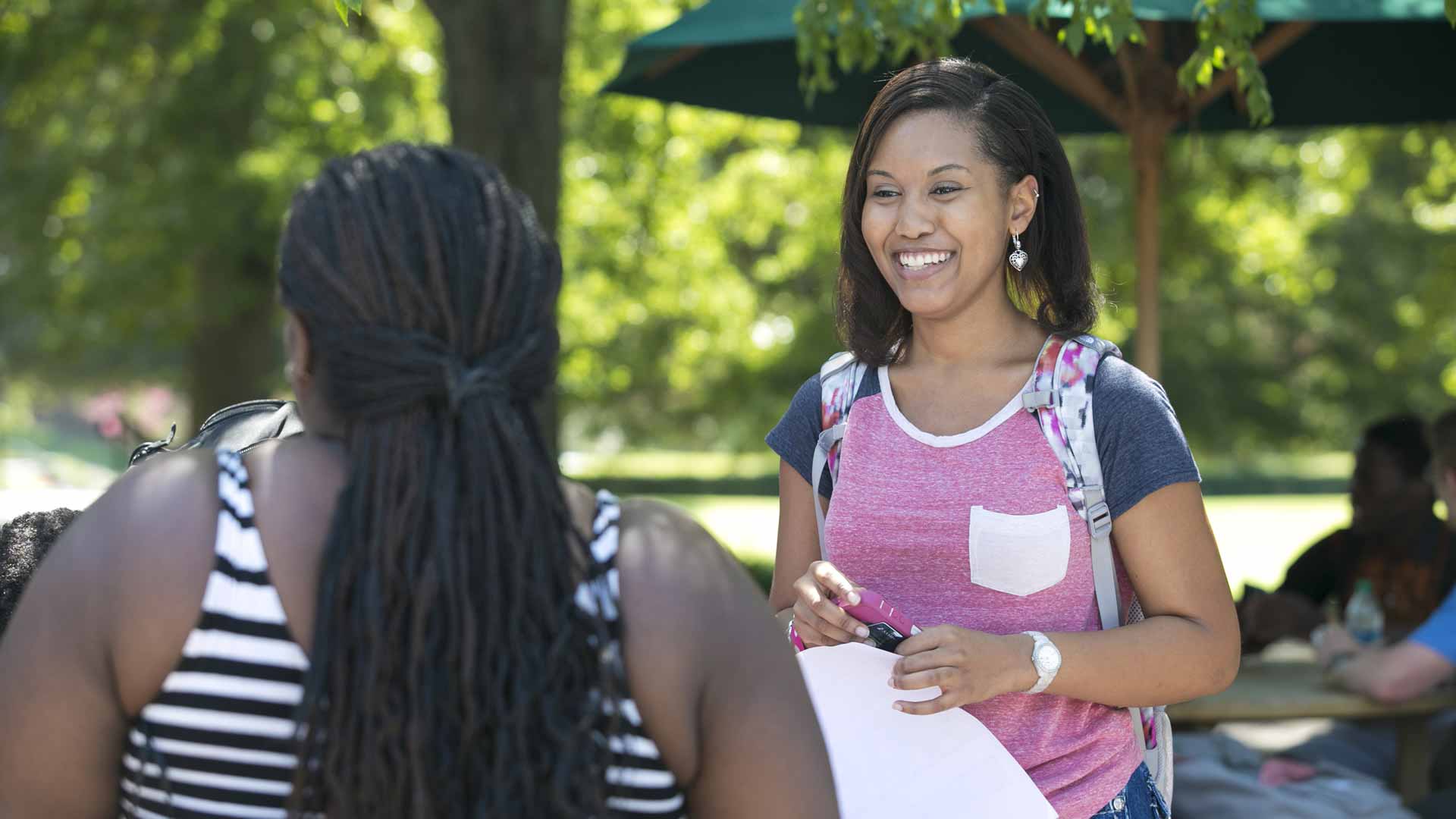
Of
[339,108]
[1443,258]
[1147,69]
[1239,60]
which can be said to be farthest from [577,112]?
[1239,60]

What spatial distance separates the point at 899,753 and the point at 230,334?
517 inches

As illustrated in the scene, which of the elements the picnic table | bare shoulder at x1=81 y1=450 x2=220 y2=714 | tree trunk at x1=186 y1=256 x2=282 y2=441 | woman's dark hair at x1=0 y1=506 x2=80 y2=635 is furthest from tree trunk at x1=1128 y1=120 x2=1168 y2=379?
tree trunk at x1=186 y1=256 x2=282 y2=441

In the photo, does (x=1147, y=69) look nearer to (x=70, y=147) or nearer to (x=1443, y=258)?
(x=1443, y=258)

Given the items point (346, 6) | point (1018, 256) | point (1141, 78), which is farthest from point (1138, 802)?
point (1141, 78)

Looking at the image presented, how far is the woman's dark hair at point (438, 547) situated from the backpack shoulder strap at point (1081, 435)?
95 cm

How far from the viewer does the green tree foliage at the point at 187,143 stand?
11930 millimetres

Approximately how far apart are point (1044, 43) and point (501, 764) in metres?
3.58

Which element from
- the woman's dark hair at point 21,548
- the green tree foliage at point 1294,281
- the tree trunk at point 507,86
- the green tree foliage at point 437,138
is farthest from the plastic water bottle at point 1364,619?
the green tree foliage at point 1294,281

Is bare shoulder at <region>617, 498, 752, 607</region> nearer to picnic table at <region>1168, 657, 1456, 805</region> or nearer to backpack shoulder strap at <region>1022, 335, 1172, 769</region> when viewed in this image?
backpack shoulder strap at <region>1022, 335, 1172, 769</region>

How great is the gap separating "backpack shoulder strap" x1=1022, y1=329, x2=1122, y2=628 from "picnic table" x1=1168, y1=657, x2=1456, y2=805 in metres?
2.02

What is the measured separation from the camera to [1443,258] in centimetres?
1146

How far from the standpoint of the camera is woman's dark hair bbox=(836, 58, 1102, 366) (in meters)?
2.24

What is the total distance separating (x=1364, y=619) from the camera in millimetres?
4613

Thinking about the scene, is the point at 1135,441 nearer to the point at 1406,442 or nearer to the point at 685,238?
the point at 1406,442
